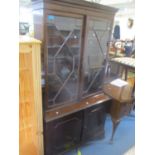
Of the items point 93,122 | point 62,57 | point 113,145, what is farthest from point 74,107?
point 113,145

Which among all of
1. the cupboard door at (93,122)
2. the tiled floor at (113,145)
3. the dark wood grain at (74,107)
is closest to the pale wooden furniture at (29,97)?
the dark wood grain at (74,107)

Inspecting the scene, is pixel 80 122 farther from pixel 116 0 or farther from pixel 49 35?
pixel 116 0

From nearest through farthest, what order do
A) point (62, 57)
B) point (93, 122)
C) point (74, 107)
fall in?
point (62, 57) < point (74, 107) < point (93, 122)

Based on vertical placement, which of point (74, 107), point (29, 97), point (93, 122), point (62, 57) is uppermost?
point (62, 57)

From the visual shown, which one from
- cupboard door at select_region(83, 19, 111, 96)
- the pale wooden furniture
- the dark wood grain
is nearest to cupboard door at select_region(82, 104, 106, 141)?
the dark wood grain

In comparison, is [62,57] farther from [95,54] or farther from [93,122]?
[93,122]

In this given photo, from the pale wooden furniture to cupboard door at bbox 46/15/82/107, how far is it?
0.14 meters

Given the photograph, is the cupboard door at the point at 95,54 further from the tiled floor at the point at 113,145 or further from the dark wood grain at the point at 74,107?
the tiled floor at the point at 113,145

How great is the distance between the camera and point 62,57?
1.60 metres

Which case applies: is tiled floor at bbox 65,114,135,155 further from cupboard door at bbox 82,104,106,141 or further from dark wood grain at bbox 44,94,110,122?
dark wood grain at bbox 44,94,110,122

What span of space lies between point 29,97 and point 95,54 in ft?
3.03

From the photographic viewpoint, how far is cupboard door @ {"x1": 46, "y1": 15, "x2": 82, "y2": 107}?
4.71 ft
